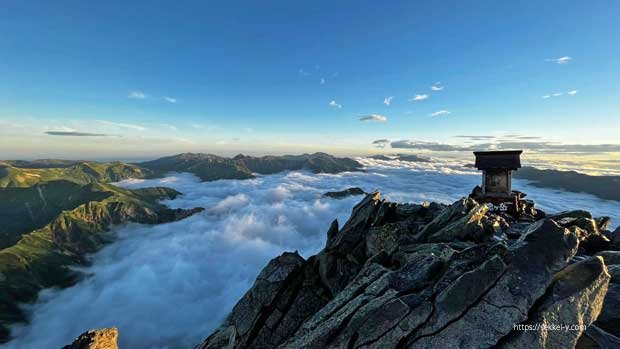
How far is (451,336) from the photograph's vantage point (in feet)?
37.3

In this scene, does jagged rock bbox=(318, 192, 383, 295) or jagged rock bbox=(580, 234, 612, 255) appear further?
jagged rock bbox=(318, 192, 383, 295)

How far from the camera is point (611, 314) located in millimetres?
12922

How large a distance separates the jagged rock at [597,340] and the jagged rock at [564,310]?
2.47ft

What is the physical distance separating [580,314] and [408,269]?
22.9ft

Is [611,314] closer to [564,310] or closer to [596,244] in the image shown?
[564,310]

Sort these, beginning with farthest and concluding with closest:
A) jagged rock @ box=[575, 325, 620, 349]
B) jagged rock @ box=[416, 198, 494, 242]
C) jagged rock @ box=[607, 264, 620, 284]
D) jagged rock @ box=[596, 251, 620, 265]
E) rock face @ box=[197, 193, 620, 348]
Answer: jagged rock @ box=[416, 198, 494, 242] < jagged rock @ box=[596, 251, 620, 265] < jagged rock @ box=[607, 264, 620, 284] < jagged rock @ box=[575, 325, 620, 349] < rock face @ box=[197, 193, 620, 348]

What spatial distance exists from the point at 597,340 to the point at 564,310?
86.8 inches

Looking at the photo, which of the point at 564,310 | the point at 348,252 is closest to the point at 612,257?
the point at 564,310

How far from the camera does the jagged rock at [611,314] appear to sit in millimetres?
12570

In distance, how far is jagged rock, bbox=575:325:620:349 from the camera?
442 inches

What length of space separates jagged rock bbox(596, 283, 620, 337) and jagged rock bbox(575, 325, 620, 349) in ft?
4.42

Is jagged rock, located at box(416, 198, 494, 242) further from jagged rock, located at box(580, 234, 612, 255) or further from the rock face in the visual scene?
jagged rock, located at box(580, 234, 612, 255)

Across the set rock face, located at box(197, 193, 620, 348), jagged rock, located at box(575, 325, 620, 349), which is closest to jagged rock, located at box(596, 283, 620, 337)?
rock face, located at box(197, 193, 620, 348)

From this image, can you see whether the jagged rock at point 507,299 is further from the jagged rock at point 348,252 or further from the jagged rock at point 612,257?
the jagged rock at point 348,252
